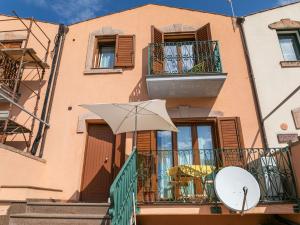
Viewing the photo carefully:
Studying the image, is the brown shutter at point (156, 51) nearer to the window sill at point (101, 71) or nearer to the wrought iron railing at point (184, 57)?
the wrought iron railing at point (184, 57)

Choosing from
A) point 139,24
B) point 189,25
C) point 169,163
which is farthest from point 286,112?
point 139,24

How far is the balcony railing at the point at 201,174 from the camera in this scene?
17.4 feet

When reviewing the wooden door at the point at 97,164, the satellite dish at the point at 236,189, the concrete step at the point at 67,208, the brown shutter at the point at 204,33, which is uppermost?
the brown shutter at the point at 204,33

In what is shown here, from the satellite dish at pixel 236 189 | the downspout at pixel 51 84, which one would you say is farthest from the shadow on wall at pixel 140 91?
the satellite dish at pixel 236 189

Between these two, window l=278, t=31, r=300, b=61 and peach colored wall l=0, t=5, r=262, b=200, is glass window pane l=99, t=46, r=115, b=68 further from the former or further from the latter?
window l=278, t=31, r=300, b=61

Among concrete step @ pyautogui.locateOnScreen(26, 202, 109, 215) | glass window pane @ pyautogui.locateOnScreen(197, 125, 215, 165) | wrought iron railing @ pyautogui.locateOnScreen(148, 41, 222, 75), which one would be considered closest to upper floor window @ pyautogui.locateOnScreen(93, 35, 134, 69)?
wrought iron railing @ pyautogui.locateOnScreen(148, 41, 222, 75)

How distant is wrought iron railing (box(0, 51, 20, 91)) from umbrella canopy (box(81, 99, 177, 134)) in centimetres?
353

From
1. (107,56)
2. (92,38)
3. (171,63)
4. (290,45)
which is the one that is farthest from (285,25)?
(92,38)

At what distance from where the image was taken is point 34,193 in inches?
219

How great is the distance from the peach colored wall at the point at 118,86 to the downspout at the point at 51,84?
0.15 meters

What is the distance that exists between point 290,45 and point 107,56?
6.11 meters

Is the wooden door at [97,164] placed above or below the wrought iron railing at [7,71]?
below

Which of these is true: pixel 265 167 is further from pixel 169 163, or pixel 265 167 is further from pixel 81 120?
pixel 81 120

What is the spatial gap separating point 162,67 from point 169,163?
2.89m
